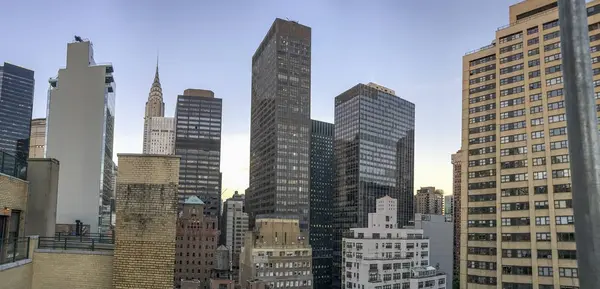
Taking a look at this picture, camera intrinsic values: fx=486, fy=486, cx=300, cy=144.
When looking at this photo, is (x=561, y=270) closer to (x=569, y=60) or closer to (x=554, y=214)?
(x=554, y=214)

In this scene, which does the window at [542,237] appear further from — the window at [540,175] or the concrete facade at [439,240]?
the concrete facade at [439,240]

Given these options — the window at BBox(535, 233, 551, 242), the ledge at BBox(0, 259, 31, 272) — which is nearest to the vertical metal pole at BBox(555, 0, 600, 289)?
the ledge at BBox(0, 259, 31, 272)

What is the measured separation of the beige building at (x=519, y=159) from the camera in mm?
59438

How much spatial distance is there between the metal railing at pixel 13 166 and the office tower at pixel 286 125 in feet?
508

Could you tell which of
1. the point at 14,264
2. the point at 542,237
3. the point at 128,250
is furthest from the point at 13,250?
the point at 542,237

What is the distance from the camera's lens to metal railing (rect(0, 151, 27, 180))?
59.6ft

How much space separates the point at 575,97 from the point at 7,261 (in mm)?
18022

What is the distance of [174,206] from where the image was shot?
1805 cm

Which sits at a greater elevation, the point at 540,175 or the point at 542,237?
the point at 540,175

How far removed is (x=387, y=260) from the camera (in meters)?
87.1

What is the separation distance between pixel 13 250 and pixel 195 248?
116373 mm

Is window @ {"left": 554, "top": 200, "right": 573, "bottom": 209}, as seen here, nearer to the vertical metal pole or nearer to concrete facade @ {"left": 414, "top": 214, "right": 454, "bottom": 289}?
the vertical metal pole

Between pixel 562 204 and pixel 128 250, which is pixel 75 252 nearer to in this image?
pixel 128 250

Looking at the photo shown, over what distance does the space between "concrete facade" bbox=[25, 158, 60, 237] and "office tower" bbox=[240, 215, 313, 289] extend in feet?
258
